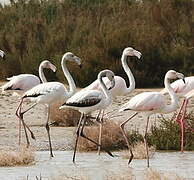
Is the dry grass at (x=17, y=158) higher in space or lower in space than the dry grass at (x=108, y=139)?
higher

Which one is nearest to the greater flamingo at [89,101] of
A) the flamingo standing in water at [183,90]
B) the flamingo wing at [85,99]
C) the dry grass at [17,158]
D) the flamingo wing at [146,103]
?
the flamingo wing at [85,99]

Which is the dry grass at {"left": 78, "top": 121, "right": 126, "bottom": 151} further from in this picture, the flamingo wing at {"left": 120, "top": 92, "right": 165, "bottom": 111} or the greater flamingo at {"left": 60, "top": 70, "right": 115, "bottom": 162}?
the flamingo wing at {"left": 120, "top": 92, "right": 165, "bottom": 111}

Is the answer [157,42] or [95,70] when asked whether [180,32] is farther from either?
[95,70]

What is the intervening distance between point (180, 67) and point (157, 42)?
1459 mm

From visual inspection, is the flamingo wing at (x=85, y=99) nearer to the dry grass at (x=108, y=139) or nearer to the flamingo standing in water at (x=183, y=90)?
the dry grass at (x=108, y=139)

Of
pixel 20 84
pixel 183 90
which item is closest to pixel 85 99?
pixel 183 90

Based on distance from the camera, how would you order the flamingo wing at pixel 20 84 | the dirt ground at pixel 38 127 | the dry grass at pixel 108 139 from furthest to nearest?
the flamingo wing at pixel 20 84
the dirt ground at pixel 38 127
the dry grass at pixel 108 139

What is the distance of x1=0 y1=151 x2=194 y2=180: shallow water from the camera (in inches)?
473

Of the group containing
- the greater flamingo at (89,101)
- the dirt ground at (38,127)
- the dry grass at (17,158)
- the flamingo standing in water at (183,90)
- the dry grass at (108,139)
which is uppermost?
the greater flamingo at (89,101)

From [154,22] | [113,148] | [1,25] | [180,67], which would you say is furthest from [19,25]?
[113,148]

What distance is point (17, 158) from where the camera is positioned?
42.8ft

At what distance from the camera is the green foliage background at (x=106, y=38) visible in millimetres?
26263

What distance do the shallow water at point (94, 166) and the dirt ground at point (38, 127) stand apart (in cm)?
73

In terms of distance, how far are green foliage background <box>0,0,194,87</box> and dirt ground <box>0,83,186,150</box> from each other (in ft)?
13.4
